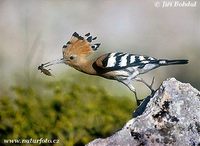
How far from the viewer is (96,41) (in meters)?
4.71

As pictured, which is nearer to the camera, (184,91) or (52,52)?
(184,91)

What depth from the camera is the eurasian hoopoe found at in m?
4.54

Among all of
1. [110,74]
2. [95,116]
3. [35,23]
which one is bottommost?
[95,116]

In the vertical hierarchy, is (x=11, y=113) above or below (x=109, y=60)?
below

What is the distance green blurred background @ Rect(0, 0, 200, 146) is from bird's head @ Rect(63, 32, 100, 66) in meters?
0.05

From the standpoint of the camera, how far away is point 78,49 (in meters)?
4.68

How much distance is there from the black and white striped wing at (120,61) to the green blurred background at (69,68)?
87mm

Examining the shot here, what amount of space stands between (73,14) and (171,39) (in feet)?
2.33

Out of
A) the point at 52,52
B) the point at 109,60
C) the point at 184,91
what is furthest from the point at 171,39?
the point at 184,91

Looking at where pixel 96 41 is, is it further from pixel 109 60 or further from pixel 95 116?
pixel 95 116

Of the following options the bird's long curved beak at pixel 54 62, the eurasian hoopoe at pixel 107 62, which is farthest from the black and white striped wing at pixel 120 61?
the bird's long curved beak at pixel 54 62

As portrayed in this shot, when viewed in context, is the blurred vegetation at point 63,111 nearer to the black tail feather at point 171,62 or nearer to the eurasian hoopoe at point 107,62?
the eurasian hoopoe at point 107,62

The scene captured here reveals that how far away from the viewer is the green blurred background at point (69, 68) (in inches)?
185

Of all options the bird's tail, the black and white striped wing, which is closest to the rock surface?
the black and white striped wing
